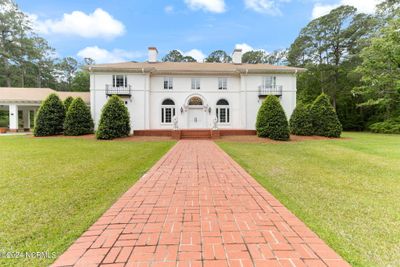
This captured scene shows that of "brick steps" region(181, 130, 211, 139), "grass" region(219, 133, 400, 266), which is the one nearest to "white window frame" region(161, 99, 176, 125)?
"brick steps" region(181, 130, 211, 139)

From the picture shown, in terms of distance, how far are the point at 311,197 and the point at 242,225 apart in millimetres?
1972

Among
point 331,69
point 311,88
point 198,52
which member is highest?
point 198,52

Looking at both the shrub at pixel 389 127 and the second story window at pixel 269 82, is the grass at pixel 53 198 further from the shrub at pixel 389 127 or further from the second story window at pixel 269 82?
the shrub at pixel 389 127

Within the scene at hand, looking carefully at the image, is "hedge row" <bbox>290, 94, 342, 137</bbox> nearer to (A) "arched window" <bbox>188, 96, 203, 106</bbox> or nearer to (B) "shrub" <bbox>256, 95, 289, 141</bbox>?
(B) "shrub" <bbox>256, 95, 289, 141</bbox>

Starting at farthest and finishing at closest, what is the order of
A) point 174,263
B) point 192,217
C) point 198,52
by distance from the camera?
1. point 198,52
2. point 192,217
3. point 174,263

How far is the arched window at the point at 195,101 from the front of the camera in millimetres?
20828

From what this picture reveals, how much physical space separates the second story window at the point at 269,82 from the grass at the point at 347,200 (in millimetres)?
14113

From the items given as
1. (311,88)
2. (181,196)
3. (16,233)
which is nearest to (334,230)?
(181,196)

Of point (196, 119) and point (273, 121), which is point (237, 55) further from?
point (273, 121)

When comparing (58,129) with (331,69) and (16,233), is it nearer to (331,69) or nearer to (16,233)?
(16,233)

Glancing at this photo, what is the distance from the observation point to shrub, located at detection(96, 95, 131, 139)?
15.3 meters

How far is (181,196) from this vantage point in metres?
4.18

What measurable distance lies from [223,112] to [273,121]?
6573mm

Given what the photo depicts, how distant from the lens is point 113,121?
1563 centimetres
